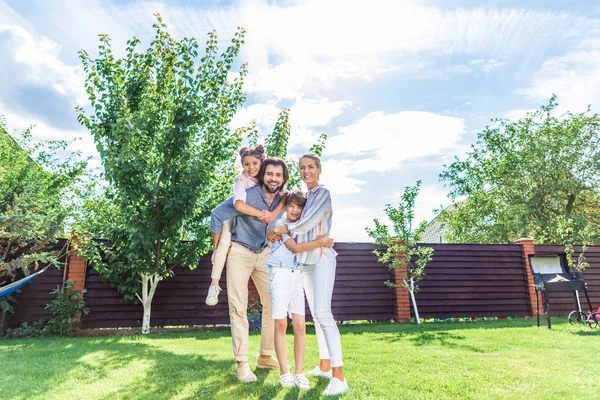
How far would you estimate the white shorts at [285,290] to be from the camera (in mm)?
2908

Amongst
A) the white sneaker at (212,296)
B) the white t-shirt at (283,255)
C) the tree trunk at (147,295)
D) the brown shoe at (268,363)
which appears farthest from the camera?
the tree trunk at (147,295)

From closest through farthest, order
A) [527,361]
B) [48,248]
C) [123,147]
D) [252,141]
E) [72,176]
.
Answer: [527,361] < [123,147] < [48,248] < [252,141] < [72,176]

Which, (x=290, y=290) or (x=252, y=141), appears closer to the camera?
(x=290, y=290)

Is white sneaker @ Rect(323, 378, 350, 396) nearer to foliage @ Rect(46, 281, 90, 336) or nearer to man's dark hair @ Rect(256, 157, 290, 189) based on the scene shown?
man's dark hair @ Rect(256, 157, 290, 189)

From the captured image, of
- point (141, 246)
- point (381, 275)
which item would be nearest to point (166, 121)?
point (141, 246)

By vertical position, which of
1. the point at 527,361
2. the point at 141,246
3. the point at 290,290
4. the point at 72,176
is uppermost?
the point at 72,176

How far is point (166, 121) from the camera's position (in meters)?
7.48

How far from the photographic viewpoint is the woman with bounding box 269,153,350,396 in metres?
2.82

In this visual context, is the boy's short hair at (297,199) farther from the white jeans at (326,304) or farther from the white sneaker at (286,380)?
the white sneaker at (286,380)

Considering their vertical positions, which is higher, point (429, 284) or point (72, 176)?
point (72, 176)

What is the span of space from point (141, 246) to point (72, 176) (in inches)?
389

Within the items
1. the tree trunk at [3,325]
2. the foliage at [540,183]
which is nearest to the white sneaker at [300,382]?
the tree trunk at [3,325]

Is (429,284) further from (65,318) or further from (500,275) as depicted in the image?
(65,318)

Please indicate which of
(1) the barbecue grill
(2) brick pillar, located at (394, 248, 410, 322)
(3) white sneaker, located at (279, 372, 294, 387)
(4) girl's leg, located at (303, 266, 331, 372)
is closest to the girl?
(4) girl's leg, located at (303, 266, 331, 372)
